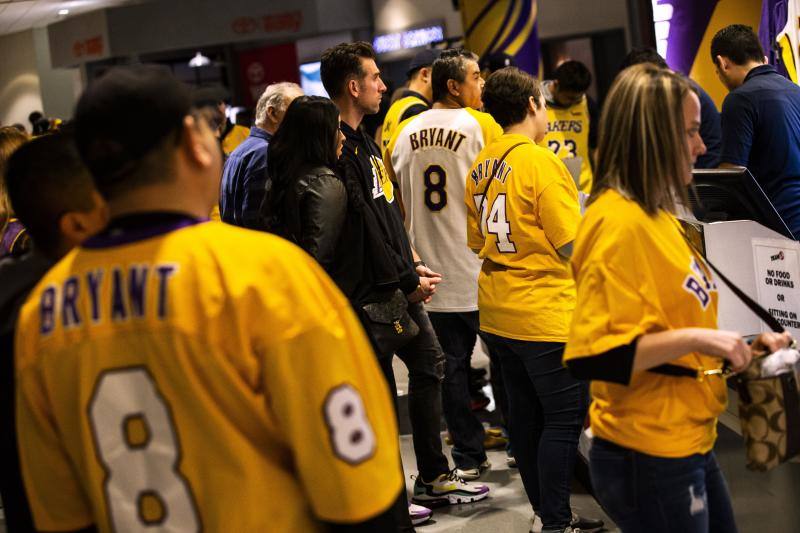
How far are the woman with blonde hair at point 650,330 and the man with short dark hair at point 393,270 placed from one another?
4.61 ft

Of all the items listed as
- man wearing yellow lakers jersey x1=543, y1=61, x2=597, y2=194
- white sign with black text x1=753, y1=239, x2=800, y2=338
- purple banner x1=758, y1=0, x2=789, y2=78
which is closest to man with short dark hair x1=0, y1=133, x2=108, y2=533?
white sign with black text x1=753, y1=239, x2=800, y2=338

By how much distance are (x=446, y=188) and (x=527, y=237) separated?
103cm

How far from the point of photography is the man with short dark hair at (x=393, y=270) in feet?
11.0

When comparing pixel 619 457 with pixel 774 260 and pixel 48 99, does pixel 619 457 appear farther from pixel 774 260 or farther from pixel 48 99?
pixel 48 99

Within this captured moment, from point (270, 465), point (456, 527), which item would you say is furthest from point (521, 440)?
point (270, 465)

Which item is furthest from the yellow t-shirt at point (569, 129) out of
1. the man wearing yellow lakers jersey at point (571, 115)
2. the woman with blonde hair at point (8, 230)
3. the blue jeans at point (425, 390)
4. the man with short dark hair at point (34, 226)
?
the man with short dark hair at point (34, 226)

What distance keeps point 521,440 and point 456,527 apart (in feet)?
1.91

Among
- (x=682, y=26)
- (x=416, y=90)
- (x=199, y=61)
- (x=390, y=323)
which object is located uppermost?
(x=199, y=61)

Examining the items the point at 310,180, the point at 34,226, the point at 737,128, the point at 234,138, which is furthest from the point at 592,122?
the point at 34,226

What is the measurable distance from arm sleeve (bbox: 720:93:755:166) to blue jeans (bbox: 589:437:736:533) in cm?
244

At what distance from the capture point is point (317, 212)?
313cm

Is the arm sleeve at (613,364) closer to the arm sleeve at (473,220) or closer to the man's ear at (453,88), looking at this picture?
the arm sleeve at (473,220)

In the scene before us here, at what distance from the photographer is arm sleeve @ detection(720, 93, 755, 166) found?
410 centimetres

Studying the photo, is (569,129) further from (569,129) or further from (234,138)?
(234,138)
